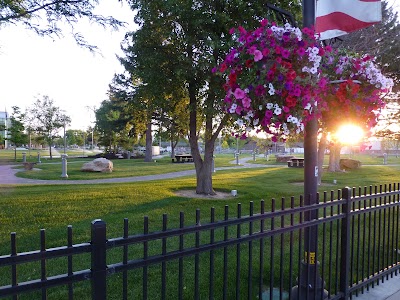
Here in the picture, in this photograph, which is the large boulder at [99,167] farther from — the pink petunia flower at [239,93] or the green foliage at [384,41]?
the pink petunia flower at [239,93]

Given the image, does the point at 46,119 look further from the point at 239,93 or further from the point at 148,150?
the point at 239,93

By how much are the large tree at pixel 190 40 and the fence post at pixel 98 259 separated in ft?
21.2

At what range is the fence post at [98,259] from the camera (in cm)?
208

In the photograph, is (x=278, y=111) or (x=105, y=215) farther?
(x=105, y=215)

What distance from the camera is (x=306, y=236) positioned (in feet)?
11.7

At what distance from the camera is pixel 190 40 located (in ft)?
29.7

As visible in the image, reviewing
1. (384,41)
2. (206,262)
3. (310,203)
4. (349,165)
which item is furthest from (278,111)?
(349,165)

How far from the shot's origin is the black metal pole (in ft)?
11.6

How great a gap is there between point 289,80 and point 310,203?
1.39 metres

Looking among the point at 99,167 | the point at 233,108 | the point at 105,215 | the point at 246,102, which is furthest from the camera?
the point at 99,167

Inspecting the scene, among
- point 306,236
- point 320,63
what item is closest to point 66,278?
point 306,236

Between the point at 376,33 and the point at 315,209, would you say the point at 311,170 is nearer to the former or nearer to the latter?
the point at 315,209

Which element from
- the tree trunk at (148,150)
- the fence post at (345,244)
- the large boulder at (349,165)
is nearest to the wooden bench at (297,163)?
the large boulder at (349,165)

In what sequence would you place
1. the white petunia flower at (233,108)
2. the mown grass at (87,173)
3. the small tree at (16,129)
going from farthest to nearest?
the small tree at (16,129), the mown grass at (87,173), the white petunia flower at (233,108)
